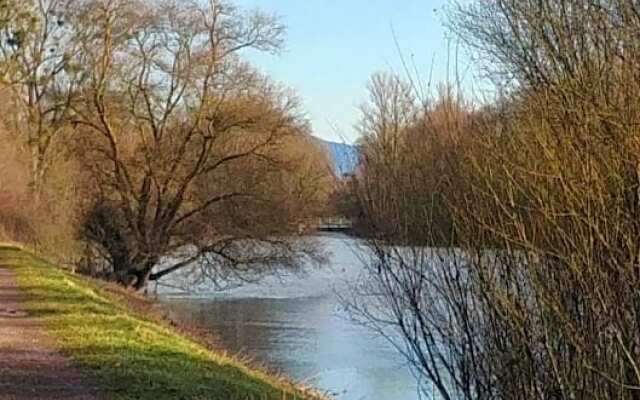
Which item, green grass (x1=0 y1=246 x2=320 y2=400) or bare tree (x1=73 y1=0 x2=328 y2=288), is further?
bare tree (x1=73 y1=0 x2=328 y2=288)

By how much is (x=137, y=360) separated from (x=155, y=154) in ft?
71.4

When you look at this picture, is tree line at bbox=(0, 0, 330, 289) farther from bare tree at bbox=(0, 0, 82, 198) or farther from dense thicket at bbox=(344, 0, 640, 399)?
dense thicket at bbox=(344, 0, 640, 399)

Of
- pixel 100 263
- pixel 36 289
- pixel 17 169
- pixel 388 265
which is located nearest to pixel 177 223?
pixel 100 263

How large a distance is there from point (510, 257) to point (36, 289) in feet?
49.5

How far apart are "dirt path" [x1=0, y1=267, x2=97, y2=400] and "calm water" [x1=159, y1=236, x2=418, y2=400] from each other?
301 cm

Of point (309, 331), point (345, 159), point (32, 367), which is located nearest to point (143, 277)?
point (309, 331)

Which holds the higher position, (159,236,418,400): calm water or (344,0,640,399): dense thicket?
(344,0,640,399): dense thicket

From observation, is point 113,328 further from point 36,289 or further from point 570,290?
point 570,290

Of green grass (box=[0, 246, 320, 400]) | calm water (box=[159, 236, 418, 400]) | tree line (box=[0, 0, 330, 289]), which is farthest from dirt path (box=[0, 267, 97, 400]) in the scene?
tree line (box=[0, 0, 330, 289])

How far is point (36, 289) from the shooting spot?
19734 mm

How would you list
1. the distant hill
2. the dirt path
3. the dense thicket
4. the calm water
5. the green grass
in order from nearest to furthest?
the dense thicket, the distant hill, the dirt path, the green grass, the calm water

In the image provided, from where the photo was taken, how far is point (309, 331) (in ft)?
74.1

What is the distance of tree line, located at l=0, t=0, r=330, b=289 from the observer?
32.2m

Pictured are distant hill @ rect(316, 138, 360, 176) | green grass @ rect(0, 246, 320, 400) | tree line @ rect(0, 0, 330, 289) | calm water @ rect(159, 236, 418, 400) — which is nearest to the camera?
distant hill @ rect(316, 138, 360, 176)
